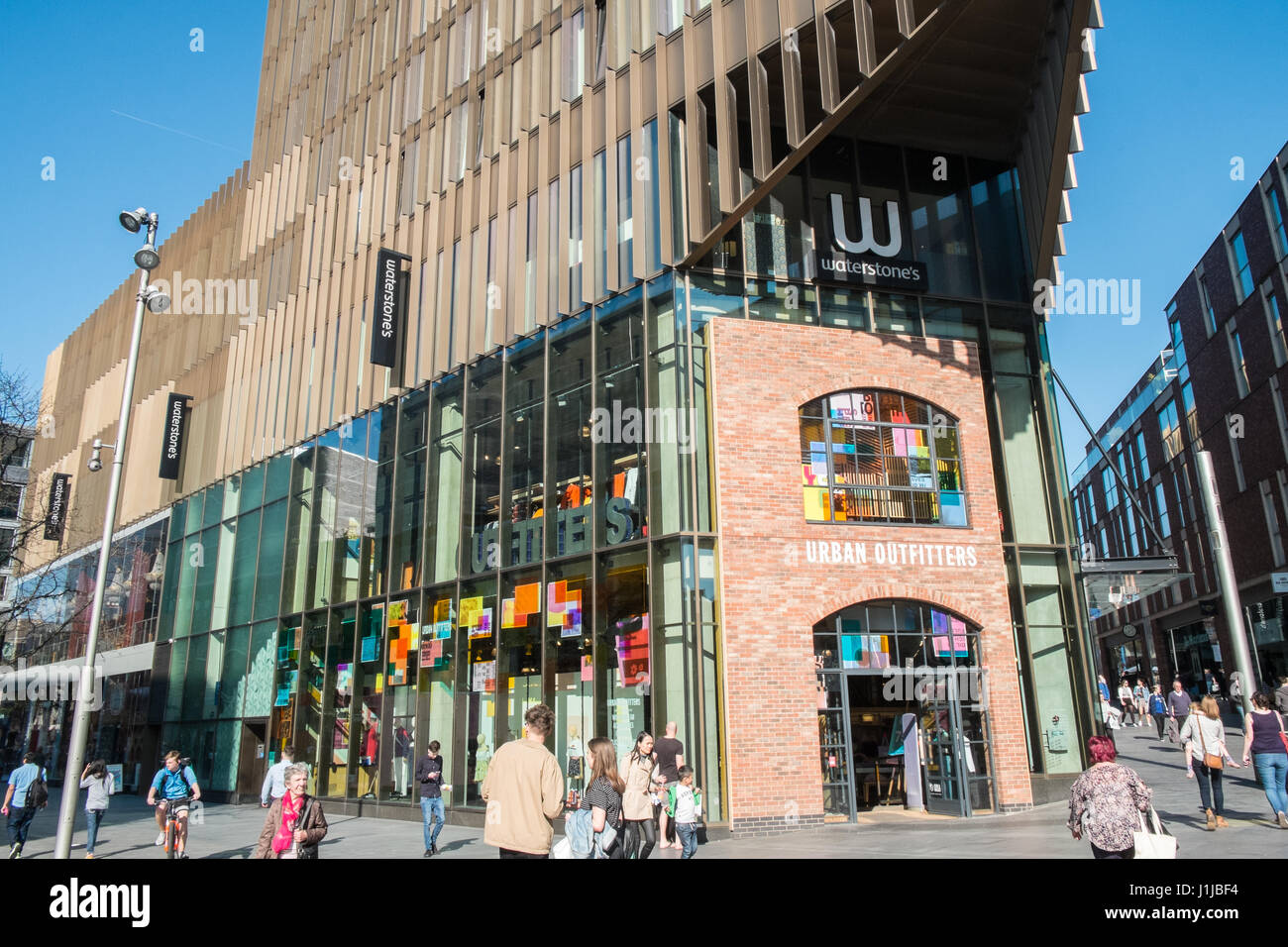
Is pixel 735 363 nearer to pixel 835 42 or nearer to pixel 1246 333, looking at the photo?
pixel 835 42

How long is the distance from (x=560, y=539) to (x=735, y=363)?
4897mm

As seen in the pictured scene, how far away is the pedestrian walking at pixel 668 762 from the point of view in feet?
43.5

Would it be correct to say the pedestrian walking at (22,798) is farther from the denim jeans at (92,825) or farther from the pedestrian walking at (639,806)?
the pedestrian walking at (639,806)

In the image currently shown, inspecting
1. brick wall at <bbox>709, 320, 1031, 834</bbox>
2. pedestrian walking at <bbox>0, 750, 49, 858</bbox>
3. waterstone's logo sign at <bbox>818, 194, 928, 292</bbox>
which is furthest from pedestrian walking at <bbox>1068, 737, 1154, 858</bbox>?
pedestrian walking at <bbox>0, 750, 49, 858</bbox>

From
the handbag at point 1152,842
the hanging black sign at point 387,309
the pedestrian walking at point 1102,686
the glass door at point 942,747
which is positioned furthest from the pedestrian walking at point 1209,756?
the hanging black sign at point 387,309

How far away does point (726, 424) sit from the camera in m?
16.5

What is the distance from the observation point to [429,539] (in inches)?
843

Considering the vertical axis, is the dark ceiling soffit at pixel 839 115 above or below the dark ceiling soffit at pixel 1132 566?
above

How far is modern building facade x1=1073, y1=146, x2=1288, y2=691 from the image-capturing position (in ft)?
124

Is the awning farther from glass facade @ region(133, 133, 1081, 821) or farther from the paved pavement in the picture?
the paved pavement

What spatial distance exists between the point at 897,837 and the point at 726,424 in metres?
7.41

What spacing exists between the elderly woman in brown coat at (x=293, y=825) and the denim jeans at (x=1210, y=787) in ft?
38.6

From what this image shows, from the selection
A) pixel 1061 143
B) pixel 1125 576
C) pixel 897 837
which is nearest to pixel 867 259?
pixel 1061 143

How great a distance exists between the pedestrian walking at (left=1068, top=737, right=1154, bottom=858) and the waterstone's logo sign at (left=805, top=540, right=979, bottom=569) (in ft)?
30.5
